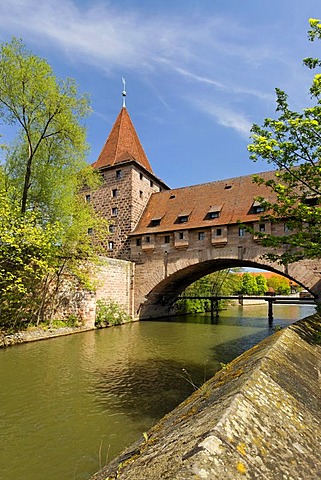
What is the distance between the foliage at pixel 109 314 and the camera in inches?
663

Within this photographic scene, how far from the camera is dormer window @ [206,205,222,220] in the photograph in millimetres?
19766

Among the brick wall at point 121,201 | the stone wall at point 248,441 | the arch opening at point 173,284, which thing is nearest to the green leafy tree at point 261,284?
the arch opening at point 173,284

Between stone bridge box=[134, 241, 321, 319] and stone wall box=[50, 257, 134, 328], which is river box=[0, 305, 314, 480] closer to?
stone wall box=[50, 257, 134, 328]

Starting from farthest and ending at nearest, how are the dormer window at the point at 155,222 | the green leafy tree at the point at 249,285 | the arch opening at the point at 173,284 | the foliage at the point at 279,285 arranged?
the foliage at the point at 279,285, the green leafy tree at the point at 249,285, the dormer window at the point at 155,222, the arch opening at the point at 173,284

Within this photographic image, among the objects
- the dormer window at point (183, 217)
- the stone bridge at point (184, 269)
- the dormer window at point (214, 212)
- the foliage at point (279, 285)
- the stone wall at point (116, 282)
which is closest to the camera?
the stone bridge at point (184, 269)

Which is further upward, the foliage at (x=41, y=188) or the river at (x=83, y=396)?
the foliage at (x=41, y=188)

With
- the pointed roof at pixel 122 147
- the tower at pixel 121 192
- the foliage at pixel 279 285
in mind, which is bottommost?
the foliage at pixel 279 285

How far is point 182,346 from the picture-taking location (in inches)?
463

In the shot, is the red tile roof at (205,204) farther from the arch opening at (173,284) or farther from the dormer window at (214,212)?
the arch opening at (173,284)

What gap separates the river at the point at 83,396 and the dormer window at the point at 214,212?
9.62 meters

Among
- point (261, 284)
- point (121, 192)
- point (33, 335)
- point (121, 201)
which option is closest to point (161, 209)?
point (121, 201)

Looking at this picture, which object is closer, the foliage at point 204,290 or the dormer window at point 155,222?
the dormer window at point 155,222

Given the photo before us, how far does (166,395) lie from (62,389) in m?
2.20

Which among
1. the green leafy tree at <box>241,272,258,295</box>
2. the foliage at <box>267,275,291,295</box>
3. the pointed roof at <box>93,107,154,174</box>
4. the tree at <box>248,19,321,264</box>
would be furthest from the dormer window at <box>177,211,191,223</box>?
the foliage at <box>267,275,291,295</box>
